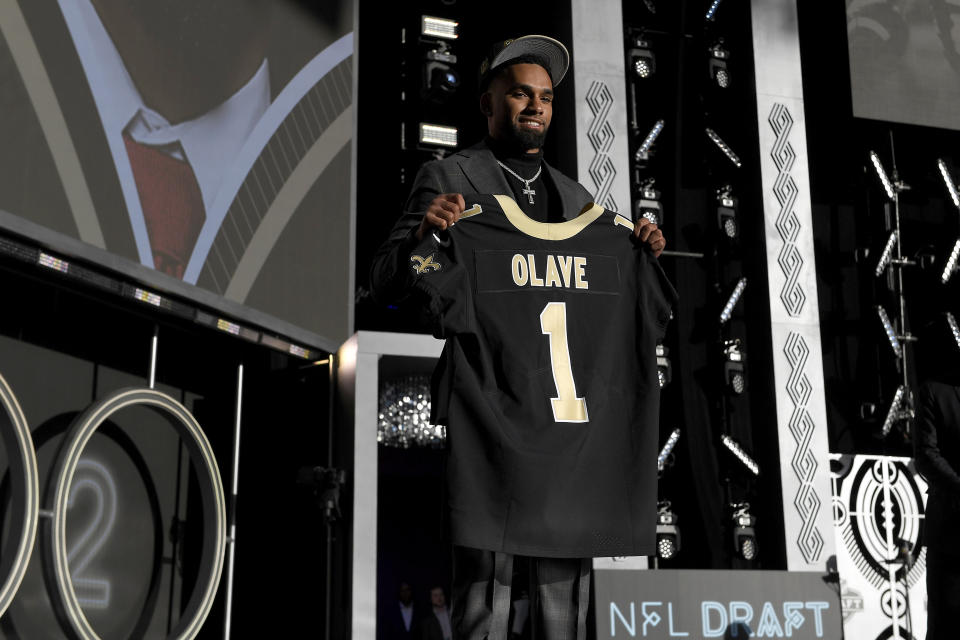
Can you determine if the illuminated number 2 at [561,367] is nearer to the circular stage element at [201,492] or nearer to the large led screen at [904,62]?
the circular stage element at [201,492]

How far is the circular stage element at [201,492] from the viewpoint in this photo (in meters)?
3.71

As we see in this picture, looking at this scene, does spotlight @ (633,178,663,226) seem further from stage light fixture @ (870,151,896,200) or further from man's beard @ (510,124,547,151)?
man's beard @ (510,124,547,151)

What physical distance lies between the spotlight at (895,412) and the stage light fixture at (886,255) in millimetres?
880

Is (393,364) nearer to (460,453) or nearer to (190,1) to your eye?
(190,1)

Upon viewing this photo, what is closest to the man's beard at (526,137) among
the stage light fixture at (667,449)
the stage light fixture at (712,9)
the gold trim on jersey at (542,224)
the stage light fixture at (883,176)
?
the gold trim on jersey at (542,224)

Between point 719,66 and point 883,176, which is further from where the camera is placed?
point 883,176

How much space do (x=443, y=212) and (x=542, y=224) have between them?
27cm

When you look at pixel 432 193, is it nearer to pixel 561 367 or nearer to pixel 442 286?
pixel 442 286

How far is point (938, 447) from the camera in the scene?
12.5 feet

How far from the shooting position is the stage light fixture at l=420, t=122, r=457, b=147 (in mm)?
6465

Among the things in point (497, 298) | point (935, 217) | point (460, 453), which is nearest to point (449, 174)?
point (497, 298)

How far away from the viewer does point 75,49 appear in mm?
3926

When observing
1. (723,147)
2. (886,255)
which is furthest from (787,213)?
(886,255)

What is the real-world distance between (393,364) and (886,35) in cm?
411
